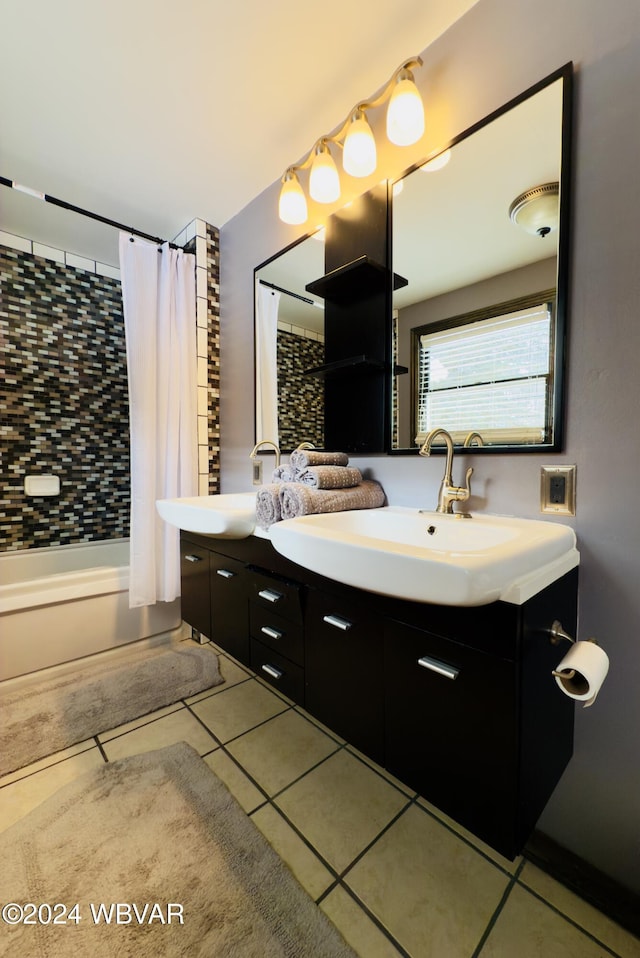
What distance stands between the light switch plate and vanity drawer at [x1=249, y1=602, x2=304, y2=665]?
741mm

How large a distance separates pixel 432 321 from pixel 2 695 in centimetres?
228

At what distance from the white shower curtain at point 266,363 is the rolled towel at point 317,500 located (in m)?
0.68

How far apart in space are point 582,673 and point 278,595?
75 centimetres

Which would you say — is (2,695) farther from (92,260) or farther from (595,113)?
(595,113)

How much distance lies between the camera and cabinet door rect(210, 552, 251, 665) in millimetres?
1295

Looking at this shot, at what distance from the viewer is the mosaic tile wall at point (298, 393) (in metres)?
1.62

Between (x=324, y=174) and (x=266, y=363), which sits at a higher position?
(x=324, y=174)

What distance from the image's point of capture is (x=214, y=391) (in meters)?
2.20

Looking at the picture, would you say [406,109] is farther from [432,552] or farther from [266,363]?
[432,552]

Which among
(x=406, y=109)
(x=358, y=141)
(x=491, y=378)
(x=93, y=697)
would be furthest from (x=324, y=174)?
(x=93, y=697)

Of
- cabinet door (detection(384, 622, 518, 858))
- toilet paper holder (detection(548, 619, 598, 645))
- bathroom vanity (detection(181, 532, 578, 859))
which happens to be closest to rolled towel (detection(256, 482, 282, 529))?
bathroom vanity (detection(181, 532, 578, 859))

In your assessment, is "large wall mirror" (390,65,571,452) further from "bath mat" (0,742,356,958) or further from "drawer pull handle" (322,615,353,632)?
"bath mat" (0,742,356,958)

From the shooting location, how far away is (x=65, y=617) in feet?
5.80

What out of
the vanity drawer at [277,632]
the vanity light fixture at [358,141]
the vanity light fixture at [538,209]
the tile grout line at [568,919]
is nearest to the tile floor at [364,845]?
the tile grout line at [568,919]
